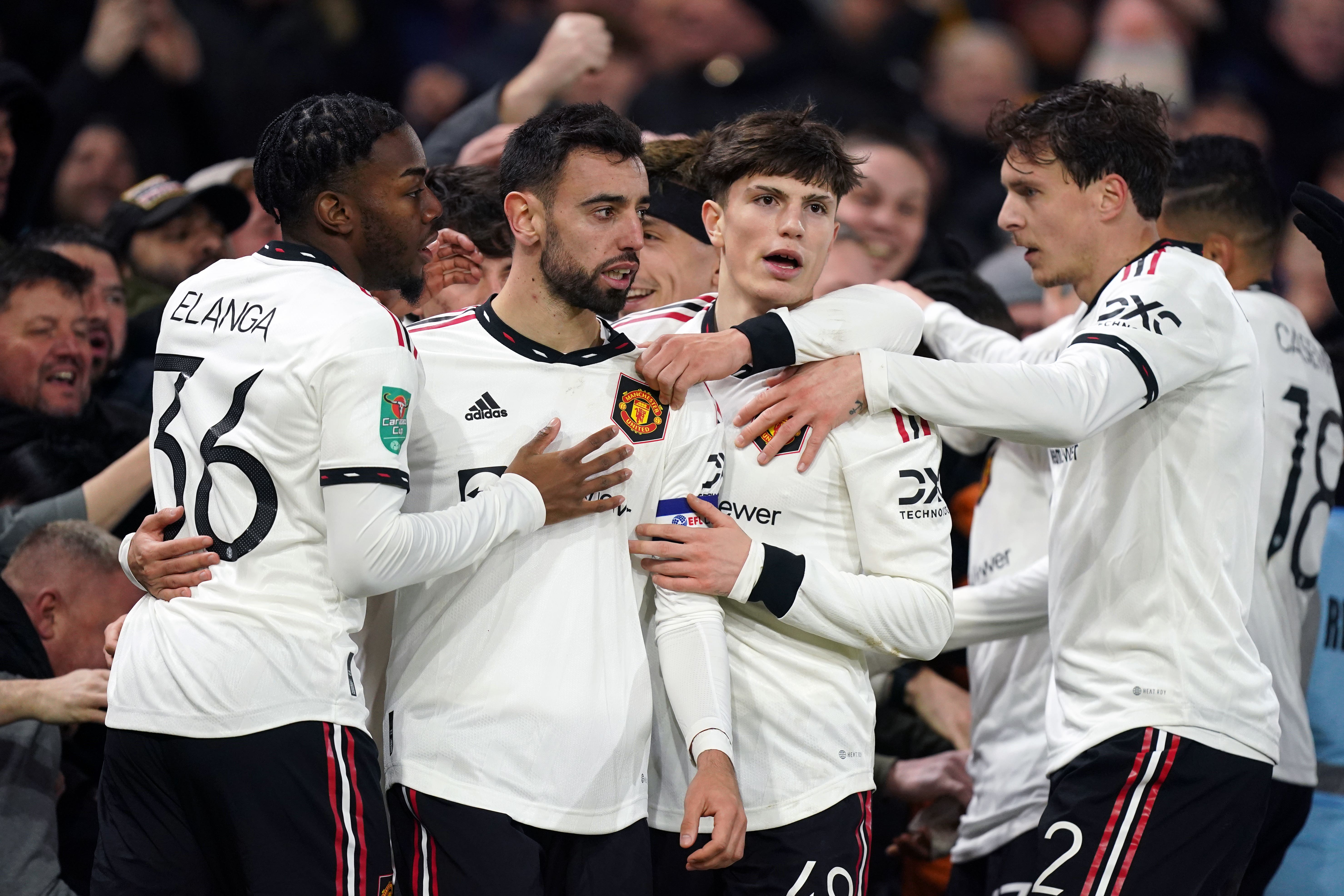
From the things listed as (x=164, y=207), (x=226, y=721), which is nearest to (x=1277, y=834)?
(x=226, y=721)

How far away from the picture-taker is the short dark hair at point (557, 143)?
3.29m

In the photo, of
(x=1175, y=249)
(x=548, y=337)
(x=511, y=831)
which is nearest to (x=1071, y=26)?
(x=1175, y=249)

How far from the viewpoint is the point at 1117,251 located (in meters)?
3.78

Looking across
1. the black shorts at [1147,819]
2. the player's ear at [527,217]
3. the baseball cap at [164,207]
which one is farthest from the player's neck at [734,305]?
the baseball cap at [164,207]

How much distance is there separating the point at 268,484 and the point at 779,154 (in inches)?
60.5

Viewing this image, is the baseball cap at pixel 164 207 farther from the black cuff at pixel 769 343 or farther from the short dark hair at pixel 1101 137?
the short dark hair at pixel 1101 137

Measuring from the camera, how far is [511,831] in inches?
114

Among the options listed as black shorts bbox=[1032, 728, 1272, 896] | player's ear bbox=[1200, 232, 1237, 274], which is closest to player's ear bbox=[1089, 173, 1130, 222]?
player's ear bbox=[1200, 232, 1237, 274]

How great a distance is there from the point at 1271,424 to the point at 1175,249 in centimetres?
111

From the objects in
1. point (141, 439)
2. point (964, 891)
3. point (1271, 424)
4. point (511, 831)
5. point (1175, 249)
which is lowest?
point (964, 891)

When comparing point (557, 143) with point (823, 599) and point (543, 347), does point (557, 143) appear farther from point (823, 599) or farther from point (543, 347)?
point (823, 599)

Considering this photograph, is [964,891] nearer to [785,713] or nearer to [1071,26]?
[785,713]

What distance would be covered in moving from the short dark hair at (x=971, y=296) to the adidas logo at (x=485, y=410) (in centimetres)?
243

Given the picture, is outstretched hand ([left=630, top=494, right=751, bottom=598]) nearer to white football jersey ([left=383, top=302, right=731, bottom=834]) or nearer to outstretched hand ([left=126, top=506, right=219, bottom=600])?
white football jersey ([left=383, top=302, right=731, bottom=834])
